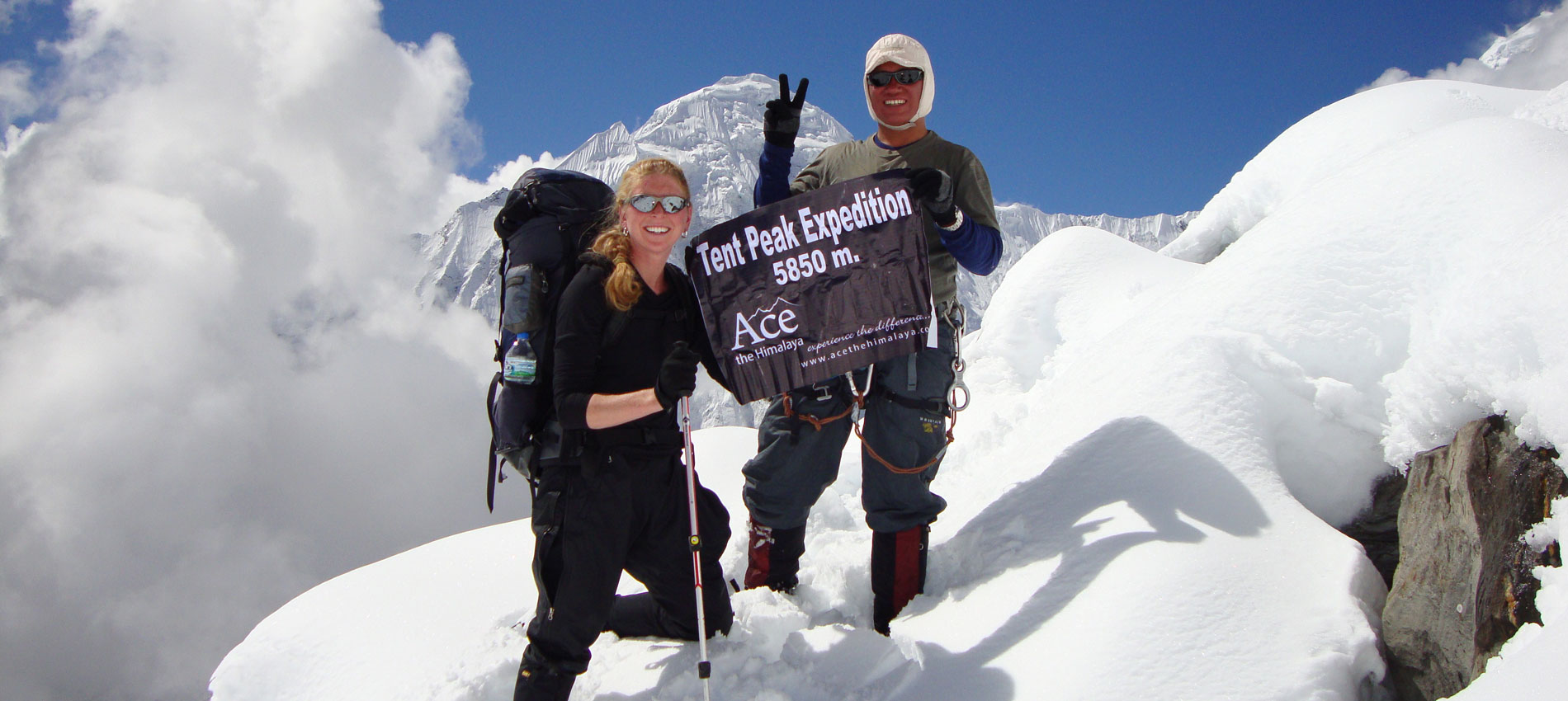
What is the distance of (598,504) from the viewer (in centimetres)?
329

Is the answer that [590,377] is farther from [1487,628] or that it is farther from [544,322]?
[1487,628]

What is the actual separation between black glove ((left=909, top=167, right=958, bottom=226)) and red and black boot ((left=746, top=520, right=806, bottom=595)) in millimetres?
1904

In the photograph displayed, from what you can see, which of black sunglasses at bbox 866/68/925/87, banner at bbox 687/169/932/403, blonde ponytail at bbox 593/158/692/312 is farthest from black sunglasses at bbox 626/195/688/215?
black sunglasses at bbox 866/68/925/87

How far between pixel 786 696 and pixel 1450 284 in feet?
12.8

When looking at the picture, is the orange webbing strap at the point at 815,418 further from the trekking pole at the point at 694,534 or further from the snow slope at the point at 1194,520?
the snow slope at the point at 1194,520

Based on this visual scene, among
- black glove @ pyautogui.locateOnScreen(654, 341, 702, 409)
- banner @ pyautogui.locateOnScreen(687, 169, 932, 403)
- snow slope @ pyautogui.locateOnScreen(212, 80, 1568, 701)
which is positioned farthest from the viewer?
banner @ pyautogui.locateOnScreen(687, 169, 932, 403)

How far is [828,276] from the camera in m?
3.78

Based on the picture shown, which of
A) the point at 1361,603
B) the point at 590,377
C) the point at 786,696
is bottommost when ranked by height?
the point at 786,696

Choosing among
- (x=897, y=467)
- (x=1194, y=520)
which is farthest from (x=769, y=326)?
(x=1194, y=520)

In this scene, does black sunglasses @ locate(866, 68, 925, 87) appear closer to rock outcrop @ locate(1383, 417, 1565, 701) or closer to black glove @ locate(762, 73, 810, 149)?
black glove @ locate(762, 73, 810, 149)

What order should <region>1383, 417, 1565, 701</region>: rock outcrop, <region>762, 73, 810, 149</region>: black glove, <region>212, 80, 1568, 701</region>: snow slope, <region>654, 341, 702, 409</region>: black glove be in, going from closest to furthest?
<region>1383, 417, 1565, 701</region>: rock outcrop < <region>212, 80, 1568, 701</region>: snow slope < <region>654, 341, 702, 409</region>: black glove < <region>762, 73, 810, 149</region>: black glove

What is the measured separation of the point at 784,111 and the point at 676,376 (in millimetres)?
1600

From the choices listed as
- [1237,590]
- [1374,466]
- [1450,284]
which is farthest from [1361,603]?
[1450,284]

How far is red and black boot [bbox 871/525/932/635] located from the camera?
396cm
